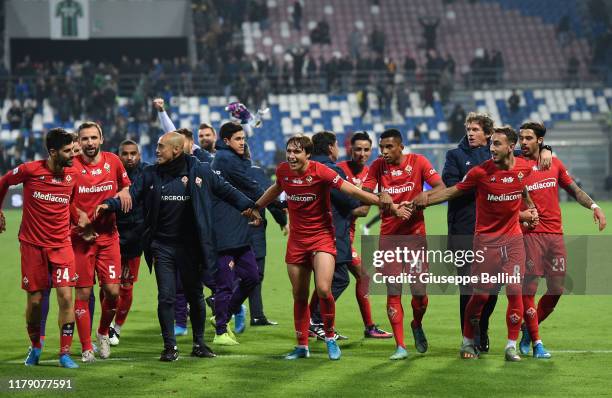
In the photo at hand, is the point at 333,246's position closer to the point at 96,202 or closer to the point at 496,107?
the point at 96,202

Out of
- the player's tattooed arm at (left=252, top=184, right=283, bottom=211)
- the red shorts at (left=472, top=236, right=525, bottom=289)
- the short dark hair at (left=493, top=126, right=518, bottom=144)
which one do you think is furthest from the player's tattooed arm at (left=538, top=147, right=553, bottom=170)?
the player's tattooed arm at (left=252, top=184, right=283, bottom=211)

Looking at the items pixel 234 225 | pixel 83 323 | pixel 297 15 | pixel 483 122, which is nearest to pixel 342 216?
pixel 234 225

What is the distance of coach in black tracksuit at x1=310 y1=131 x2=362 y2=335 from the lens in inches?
392

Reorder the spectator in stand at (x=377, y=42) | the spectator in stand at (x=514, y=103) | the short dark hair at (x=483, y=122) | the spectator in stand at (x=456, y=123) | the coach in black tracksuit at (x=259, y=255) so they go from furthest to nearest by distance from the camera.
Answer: the spectator in stand at (x=377, y=42)
the spectator in stand at (x=514, y=103)
the spectator in stand at (x=456, y=123)
the coach in black tracksuit at (x=259, y=255)
the short dark hair at (x=483, y=122)

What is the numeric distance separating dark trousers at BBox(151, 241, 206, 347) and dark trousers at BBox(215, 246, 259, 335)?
110cm

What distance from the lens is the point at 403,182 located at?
967 cm

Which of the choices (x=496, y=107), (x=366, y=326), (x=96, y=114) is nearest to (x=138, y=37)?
(x=96, y=114)

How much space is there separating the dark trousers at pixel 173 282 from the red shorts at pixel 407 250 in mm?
1554

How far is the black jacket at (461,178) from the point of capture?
984cm

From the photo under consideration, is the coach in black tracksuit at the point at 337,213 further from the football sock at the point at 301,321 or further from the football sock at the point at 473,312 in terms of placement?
the football sock at the point at 473,312

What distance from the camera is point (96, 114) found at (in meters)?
38.4

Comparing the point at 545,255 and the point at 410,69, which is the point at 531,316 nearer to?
the point at 545,255

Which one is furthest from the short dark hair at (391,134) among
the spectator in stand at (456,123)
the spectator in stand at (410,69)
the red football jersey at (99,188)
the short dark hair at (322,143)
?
the spectator in stand at (410,69)

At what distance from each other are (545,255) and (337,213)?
1.95 meters
